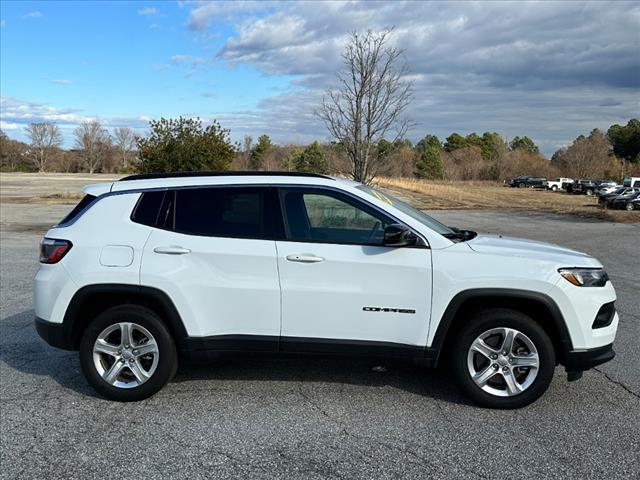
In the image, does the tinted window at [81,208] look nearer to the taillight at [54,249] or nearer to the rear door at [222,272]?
the taillight at [54,249]

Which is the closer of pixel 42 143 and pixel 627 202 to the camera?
pixel 627 202

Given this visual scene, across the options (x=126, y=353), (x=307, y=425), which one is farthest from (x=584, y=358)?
(x=126, y=353)

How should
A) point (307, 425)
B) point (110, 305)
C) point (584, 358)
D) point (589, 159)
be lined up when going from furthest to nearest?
point (589, 159) < point (110, 305) < point (584, 358) < point (307, 425)

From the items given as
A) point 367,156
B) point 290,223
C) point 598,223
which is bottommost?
point 598,223

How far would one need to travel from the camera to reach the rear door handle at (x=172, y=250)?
414cm

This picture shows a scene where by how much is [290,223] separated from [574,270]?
84.5 inches

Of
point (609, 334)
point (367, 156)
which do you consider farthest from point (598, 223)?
point (609, 334)

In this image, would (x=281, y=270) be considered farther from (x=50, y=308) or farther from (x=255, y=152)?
(x=255, y=152)

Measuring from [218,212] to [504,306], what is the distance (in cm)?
232

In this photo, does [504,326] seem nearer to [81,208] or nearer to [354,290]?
[354,290]

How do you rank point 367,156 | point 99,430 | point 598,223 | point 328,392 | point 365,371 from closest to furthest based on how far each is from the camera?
point 99,430 → point 328,392 → point 365,371 → point 367,156 → point 598,223

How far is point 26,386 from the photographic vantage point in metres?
4.59

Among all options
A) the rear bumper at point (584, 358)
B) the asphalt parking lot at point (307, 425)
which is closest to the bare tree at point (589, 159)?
the asphalt parking lot at point (307, 425)

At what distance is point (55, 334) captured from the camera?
4293mm
